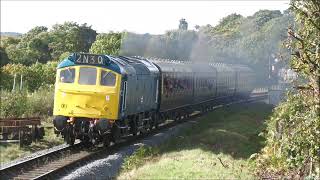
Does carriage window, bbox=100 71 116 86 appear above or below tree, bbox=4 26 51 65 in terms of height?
below

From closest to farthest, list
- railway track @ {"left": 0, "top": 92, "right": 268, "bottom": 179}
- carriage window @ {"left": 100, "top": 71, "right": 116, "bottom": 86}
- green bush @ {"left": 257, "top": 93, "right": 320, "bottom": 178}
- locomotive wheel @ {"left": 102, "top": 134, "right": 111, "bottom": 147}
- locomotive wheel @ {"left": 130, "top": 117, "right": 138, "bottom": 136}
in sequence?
green bush @ {"left": 257, "top": 93, "right": 320, "bottom": 178}, railway track @ {"left": 0, "top": 92, "right": 268, "bottom": 179}, carriage window @ {"left": 100, "top": 71, "right": 116, "bottom": 86}, locomotive wheel @ {"left": 102, "top": 134, "right": 111, "bottom": 147}, locomotive wheel @ {"left": 130, "top": 117, "right": 138, "bottom": 136}

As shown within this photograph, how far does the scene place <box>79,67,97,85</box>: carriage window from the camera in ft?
60.4

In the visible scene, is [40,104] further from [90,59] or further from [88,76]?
[90,59]

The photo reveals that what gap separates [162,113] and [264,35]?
3617 centimetres

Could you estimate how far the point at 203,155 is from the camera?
54.8 ft

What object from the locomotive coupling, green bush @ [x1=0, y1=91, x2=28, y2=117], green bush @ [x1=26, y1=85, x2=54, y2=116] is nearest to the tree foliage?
the locomotive coupling

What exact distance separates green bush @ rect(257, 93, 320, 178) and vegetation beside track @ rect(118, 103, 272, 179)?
0.71 meters

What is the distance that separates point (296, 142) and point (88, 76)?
8.41 metres

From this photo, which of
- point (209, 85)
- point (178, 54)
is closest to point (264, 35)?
point (178, 54)

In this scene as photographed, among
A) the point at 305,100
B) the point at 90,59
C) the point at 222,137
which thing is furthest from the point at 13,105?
the point at 305,100

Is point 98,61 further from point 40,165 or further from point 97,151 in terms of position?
point 40,165

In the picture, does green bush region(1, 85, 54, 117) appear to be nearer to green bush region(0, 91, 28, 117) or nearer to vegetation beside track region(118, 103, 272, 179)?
green bush region(0, 91, 28, 117)

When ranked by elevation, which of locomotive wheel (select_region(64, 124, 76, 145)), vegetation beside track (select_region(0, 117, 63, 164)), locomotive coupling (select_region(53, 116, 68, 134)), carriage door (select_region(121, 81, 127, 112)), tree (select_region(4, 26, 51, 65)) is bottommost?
vegetation beside track (select_region(0, 117, 63, 164))

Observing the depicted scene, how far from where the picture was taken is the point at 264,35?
5966cm
